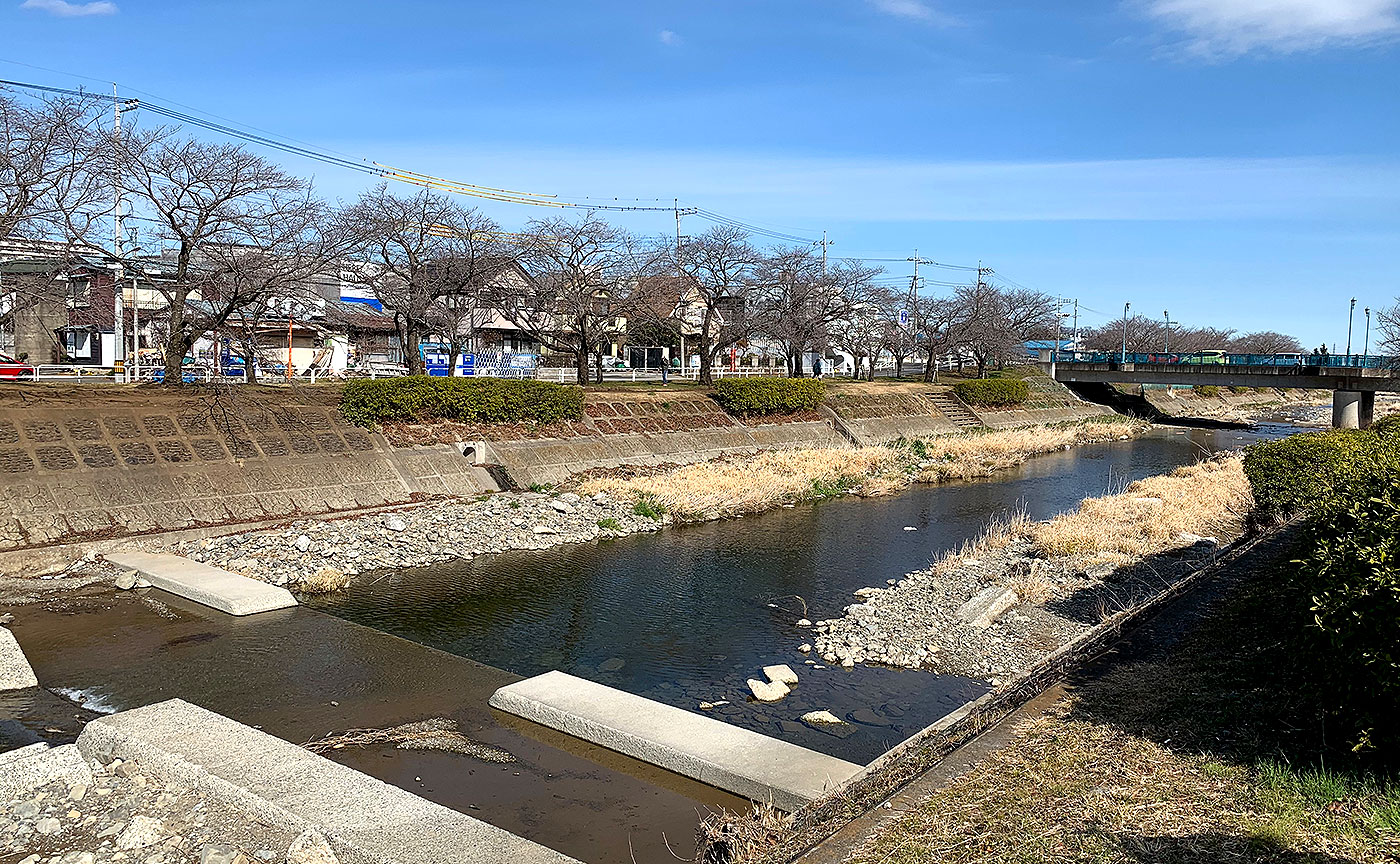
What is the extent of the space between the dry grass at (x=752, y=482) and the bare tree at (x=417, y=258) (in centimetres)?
1131

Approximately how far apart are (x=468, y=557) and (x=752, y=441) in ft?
57.5

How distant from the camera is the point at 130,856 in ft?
20.5

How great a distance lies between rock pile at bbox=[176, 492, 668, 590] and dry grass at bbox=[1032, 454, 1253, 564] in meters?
8.56

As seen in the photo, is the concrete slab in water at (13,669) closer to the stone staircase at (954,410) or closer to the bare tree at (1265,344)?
the stone staircase at (954,410)

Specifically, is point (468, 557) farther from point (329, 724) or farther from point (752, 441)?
point (752, 441)

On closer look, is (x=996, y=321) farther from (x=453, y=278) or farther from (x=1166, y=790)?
(x=1166, y=790)

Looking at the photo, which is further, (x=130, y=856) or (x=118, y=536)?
(x=118, y=536)

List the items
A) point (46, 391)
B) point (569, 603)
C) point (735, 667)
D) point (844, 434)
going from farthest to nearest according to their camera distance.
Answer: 1. point (844, 434)
2. point (46, 391)
3. point (569, 603)
4. point (735, 667)

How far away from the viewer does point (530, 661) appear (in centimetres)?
1179

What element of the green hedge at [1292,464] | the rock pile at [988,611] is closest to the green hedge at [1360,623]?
the rock pile at [988,611]

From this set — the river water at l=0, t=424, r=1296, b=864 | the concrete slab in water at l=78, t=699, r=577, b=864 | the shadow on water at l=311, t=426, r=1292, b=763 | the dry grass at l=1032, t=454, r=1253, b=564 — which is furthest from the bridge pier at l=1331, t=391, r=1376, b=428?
the concrete slab in water at l=78, t=699, r=577, b=864

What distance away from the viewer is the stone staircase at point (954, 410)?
151ft

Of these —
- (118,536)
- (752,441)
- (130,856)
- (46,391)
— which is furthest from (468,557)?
(752,441)

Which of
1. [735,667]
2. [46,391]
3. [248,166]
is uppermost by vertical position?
[248,166]
